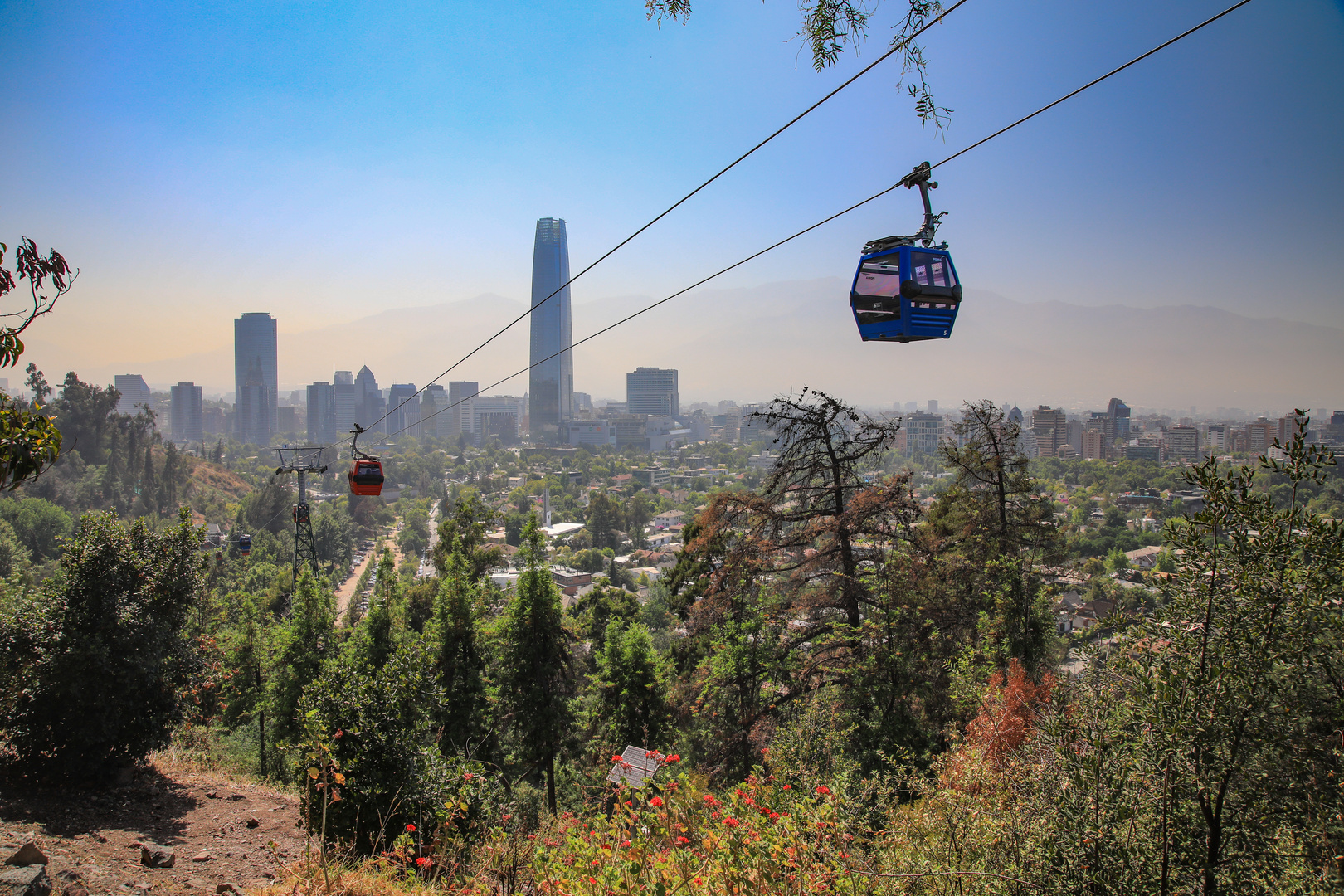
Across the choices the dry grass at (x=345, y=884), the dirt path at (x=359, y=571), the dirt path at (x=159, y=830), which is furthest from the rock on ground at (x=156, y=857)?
the dirt path at (x=359, y=571)

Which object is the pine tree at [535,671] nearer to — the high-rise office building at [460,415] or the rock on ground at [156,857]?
the rock on ground at [156,857]

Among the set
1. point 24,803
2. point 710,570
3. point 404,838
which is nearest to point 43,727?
point 24,803

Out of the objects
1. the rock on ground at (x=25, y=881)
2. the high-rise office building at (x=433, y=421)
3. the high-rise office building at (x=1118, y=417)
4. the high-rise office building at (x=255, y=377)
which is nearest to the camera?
the rock on ground at (x=25, y=881)

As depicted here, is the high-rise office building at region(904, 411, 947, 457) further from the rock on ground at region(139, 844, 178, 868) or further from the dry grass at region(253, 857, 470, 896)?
the dry grass at region(253, 857, 470, 896)

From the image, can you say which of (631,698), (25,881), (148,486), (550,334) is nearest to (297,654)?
(631,698)

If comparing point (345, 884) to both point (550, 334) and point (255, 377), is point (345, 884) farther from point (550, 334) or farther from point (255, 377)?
point (255, 377)

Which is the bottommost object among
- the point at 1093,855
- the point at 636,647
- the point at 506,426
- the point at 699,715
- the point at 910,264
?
the point at 699,715

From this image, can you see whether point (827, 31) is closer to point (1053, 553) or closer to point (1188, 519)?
point (1188, 519)
